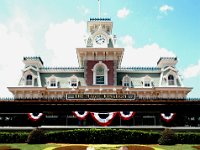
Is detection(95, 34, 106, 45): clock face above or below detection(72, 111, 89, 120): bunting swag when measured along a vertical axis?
above

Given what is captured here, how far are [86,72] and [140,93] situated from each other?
8.37 m

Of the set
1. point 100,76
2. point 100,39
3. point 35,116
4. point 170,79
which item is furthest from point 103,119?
point 170,79

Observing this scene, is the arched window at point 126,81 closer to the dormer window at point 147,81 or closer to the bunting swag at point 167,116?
the dormer window at point 147,81

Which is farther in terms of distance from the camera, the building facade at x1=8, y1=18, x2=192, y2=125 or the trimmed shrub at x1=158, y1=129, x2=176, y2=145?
the building facade at x1=8, y1=18, x2=192, y2=125

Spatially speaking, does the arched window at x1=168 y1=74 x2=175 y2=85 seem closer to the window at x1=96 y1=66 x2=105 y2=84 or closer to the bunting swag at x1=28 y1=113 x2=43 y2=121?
the window at x1=96 y1=66 x2=105 y2=84

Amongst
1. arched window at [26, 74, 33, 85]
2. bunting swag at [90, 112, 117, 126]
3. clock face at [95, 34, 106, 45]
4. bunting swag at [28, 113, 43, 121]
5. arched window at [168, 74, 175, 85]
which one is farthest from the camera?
clock face at [95, 34, 106, 45]

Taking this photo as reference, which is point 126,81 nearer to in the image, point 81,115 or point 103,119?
point 103,119

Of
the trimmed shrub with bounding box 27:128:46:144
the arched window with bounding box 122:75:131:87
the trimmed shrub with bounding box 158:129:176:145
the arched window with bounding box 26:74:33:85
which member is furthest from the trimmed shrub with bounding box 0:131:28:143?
the arched window with bounding box 122:75:131:87

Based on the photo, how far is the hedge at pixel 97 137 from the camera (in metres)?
24.2

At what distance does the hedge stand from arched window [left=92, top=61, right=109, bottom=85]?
16221 millimetres

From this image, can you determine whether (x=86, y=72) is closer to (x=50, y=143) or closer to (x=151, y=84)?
(x=151, y=84)

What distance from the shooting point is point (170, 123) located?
87.8ft

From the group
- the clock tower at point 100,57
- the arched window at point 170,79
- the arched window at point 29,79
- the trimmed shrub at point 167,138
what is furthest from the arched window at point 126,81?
the trimmed shrub at point 167,138

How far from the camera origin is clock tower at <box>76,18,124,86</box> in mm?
40438
